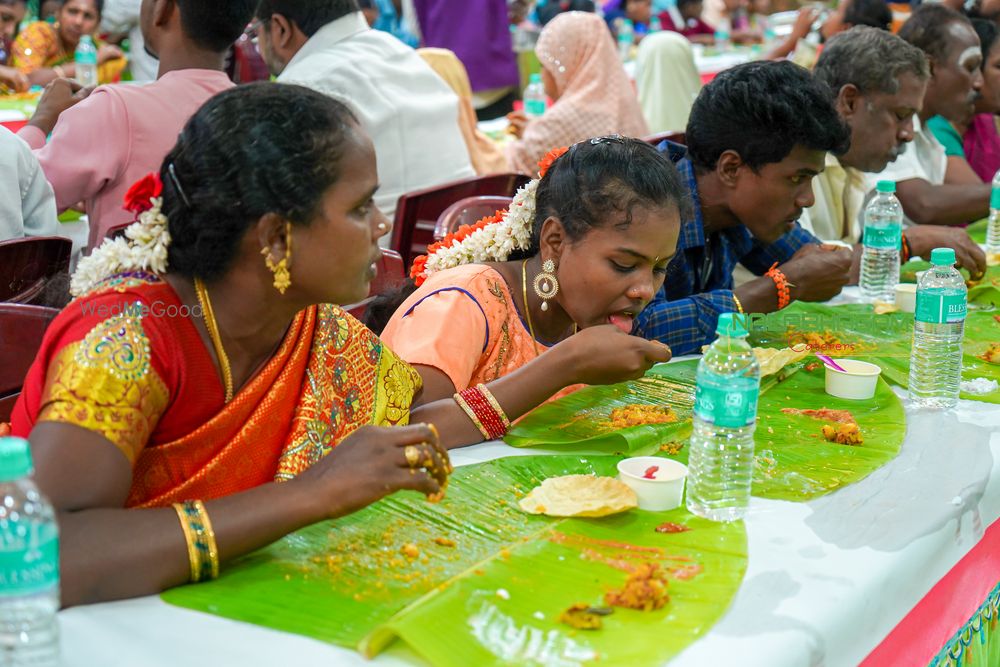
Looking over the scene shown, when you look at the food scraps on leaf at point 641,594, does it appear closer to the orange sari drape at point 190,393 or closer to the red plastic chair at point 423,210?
the orange sari drape at point 190,393

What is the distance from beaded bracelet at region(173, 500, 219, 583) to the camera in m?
1.40

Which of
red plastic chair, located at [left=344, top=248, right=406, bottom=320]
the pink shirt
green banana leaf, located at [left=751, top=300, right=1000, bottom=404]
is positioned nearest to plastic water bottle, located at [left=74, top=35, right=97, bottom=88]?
the pink shirt

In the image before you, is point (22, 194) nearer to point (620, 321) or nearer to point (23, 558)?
point (620, 321)

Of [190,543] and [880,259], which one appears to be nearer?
[190,543]

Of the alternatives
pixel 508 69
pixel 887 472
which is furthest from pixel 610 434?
pixel 508 69

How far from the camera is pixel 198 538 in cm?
140

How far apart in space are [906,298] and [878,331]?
0.26 m

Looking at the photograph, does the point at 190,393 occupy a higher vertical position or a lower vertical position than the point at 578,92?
higher

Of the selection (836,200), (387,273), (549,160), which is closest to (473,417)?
(549,160)

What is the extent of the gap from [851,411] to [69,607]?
1548 mm

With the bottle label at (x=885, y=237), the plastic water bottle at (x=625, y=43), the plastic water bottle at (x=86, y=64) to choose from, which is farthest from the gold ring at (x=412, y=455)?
the plastic water bottle at (x=625, y=43)

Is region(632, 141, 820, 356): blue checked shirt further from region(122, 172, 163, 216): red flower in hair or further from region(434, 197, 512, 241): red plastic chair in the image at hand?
region(122, 172, 163, 216): red flower in hair

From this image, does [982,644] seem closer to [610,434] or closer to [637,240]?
[610,434]

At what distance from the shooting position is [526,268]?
2.31 m
